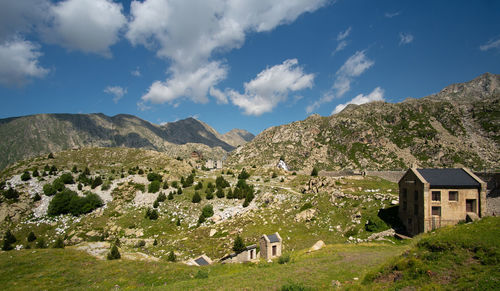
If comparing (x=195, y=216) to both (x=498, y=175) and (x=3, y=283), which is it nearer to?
(x=3, y=283)

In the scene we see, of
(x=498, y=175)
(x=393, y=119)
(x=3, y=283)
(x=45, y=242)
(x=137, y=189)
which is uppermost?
A: (x=393, y=119)

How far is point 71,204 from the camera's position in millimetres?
52812

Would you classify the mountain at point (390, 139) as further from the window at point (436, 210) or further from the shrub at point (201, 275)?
the shrub at point (201, 275)

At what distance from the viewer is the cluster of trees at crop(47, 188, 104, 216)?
52069 millimetres

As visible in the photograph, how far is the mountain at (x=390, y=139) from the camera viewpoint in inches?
5310

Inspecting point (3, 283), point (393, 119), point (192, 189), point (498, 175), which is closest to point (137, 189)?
point (192, 189)

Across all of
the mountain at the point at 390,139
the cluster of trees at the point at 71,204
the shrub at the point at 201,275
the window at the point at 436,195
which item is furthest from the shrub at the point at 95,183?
the mountain at the point at 390,139

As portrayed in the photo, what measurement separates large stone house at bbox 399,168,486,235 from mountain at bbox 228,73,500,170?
381ft

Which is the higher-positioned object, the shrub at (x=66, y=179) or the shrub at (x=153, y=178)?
the shrub at (x=153, y=178)

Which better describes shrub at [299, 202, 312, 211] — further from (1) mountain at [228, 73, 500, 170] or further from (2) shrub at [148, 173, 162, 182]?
(1) mountain at [228, 73, 500, 170]

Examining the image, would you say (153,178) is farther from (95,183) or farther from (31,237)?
(31,237)

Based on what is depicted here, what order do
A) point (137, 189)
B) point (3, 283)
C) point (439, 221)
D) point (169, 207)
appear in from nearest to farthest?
1. point (3, 283)
2. point (439, 221)
3. point (169, 207)
4. point (137, 189)

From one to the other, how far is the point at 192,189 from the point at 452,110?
182743 millimetres

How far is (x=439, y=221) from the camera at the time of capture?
83.8 ft
